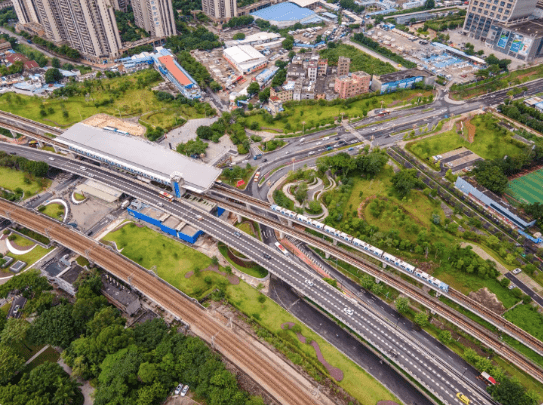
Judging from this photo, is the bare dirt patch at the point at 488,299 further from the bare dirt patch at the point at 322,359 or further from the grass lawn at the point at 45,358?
the grass lawn at the point at 45,358

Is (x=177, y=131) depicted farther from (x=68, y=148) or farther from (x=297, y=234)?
(x=297, y=234)

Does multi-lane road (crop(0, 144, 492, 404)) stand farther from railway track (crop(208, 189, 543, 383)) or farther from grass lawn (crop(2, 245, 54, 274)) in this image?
grass lawn (crop(2, 245, 54, 274))

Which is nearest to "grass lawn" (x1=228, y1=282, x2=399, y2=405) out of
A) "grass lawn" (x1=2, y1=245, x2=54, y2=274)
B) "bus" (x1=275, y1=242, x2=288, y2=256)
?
"bus" (x1=275, y1=242, x2=288, y2=256)

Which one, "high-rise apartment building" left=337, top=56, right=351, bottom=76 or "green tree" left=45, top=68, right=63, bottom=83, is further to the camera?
"green tree" left=45, top=68, right=63, bottom=83

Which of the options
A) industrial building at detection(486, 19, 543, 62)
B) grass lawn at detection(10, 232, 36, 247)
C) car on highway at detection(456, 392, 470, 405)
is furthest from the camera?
industrial building at detection(486, 19, 543, 62)

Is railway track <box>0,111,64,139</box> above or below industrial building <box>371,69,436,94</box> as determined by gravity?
below

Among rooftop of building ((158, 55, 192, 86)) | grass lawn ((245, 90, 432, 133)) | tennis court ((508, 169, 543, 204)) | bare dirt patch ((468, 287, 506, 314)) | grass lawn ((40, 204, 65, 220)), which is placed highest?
rooftop of building ((158, 55, 192, 86))
